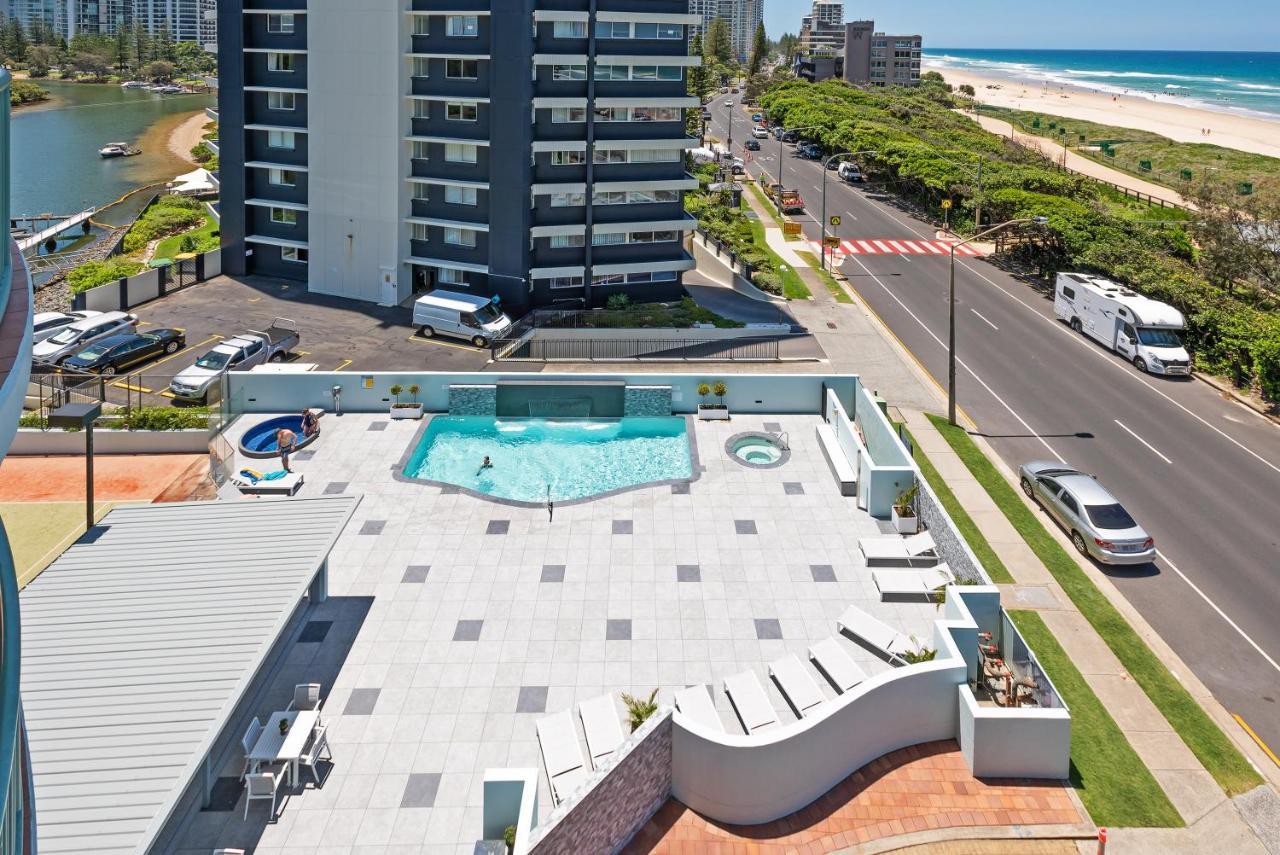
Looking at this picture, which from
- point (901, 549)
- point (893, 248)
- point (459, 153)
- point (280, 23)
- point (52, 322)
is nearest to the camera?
point (901, 549)

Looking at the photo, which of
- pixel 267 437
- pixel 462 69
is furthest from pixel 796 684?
pixel 462 69

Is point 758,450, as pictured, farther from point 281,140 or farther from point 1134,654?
point 281,140

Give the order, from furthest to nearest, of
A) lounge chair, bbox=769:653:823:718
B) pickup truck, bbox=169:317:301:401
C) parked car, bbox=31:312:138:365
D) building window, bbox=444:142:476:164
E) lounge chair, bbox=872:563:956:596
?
building window, bbox=444:142:476:164
parked car, bbox=31:312:138:365
pickup truck, bbox=169:317:301:401
lounge chair, bbox=872:563:956:596
lounge chair, bbox=769:653:823:718

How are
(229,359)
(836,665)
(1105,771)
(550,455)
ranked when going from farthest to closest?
(229,359) → (550,455) → (836,665) → (1105,771)

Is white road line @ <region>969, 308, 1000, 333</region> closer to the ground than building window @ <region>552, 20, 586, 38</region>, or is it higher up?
closer to the ground

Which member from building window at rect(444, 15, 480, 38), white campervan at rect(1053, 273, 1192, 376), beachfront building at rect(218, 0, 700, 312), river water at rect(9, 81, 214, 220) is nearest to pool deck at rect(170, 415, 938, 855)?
beachfront building at rect(218, 0, 700, 312)

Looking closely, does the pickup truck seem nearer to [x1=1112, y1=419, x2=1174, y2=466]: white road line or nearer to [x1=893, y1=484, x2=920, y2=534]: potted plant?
[x1=893, y1=484, x2=920, y2=534]: potted plant
